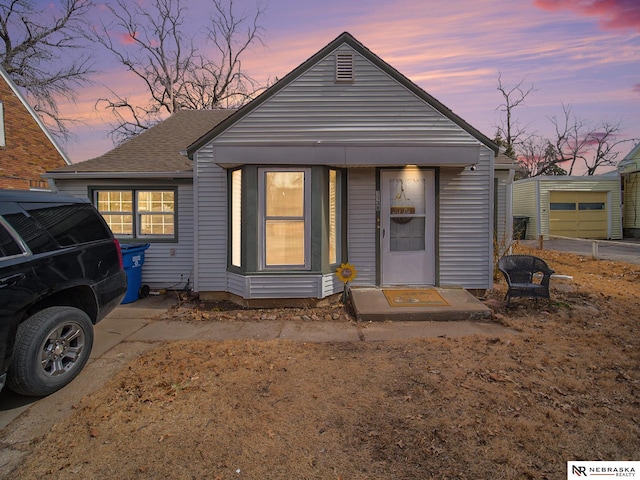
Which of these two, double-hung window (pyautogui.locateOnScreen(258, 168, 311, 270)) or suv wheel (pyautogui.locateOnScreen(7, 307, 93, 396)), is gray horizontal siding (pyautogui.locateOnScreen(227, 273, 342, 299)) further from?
suv wheel (pyautogui.locateOnScreen(7, 307, 93, 396))

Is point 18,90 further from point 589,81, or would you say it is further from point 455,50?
point 589,81

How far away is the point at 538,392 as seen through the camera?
12.5ft

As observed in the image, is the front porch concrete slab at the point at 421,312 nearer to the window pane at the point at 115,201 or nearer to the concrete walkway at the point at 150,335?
the concrete walkway at the point at 150,335

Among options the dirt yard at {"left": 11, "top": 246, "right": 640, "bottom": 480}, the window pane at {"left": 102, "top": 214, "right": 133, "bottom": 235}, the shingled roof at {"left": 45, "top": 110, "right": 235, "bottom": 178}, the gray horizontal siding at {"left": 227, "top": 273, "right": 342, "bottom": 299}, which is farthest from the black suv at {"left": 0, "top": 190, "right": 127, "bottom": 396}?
the window pane at {"left": 102, "top": 214, "right": 133, "bottom": 235}

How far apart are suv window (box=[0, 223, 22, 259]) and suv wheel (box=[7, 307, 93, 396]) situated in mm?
672

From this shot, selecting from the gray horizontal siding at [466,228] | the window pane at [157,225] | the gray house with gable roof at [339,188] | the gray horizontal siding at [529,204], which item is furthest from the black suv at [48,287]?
the gray horizontal siding at [529,204]

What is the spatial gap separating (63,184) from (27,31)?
19.3m

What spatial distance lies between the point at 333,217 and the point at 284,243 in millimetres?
1071

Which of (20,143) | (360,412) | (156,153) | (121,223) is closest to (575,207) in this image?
(156,153)

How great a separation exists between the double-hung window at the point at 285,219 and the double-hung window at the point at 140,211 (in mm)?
2868

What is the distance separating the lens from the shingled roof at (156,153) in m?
8.67

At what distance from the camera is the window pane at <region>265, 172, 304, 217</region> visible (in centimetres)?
718

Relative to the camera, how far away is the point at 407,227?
7770mm

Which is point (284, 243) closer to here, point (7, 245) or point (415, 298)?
point (415, 298)
